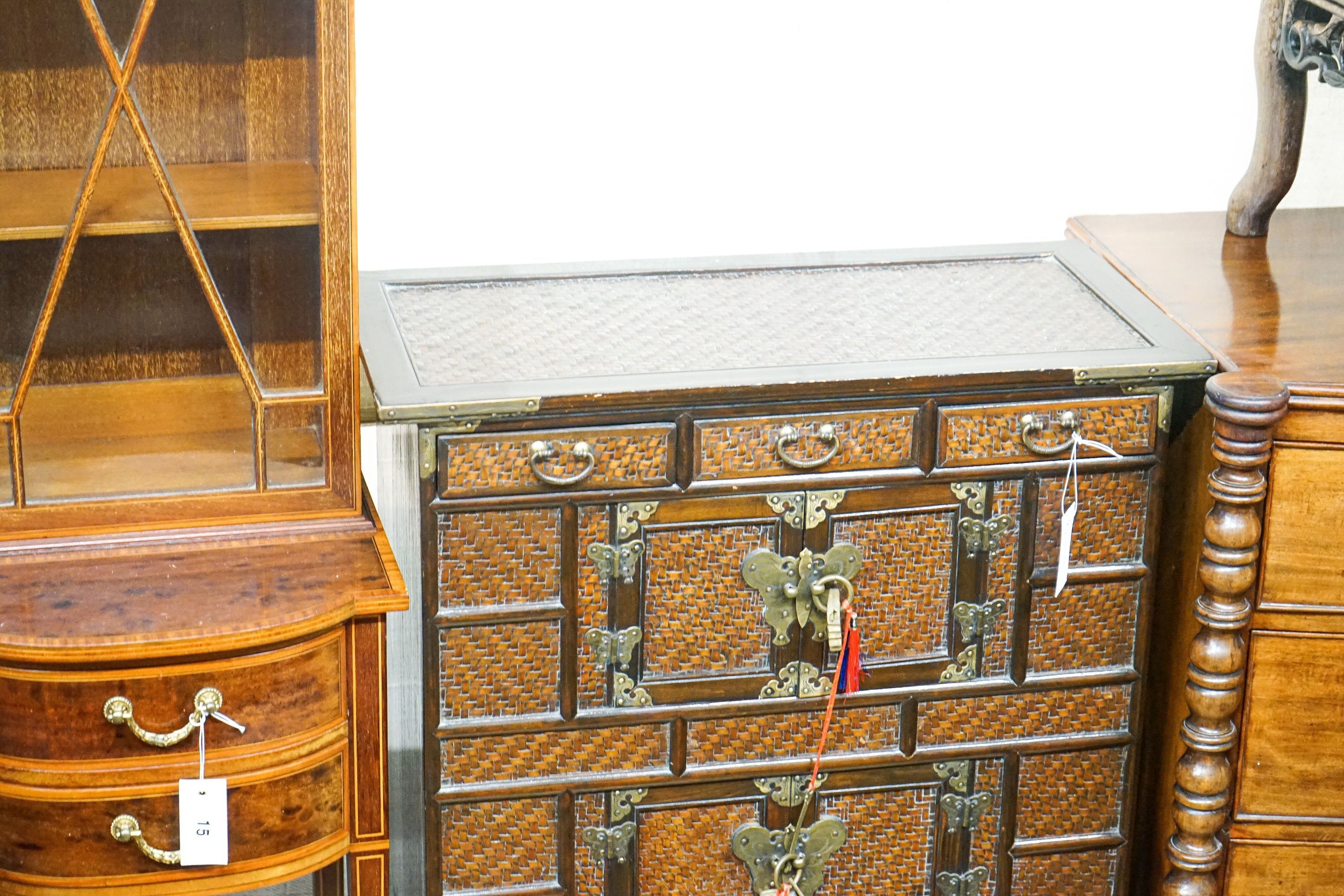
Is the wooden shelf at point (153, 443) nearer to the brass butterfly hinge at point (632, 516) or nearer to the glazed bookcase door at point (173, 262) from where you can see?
the glazed bookcase door at point (173, 262)

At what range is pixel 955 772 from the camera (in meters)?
2.78

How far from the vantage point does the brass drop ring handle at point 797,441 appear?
2547 mm

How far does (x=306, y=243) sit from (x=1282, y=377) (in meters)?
1.30

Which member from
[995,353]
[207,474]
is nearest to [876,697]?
[995,353]

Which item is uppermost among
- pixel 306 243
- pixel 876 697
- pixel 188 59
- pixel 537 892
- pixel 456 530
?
pixel 188 59

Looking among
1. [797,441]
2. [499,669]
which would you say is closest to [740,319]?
[797,441]

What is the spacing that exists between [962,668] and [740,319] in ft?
1.95

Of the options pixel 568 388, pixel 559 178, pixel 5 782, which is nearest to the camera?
pixel 5 782

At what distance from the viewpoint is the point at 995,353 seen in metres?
2.64

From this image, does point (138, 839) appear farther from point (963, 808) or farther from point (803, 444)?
point (963, 808)

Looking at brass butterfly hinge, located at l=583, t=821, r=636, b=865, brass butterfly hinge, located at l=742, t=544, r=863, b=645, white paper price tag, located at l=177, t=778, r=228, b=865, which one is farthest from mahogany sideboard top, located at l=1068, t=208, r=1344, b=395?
white paper price tag, located at l=177, t=778, r=228, b=865

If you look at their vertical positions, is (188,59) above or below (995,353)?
above

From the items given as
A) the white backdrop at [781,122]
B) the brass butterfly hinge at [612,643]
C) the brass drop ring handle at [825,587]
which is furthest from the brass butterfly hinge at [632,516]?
the white backdrop at [781,122]

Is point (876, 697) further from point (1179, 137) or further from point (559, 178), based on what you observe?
point (1179, 137)
